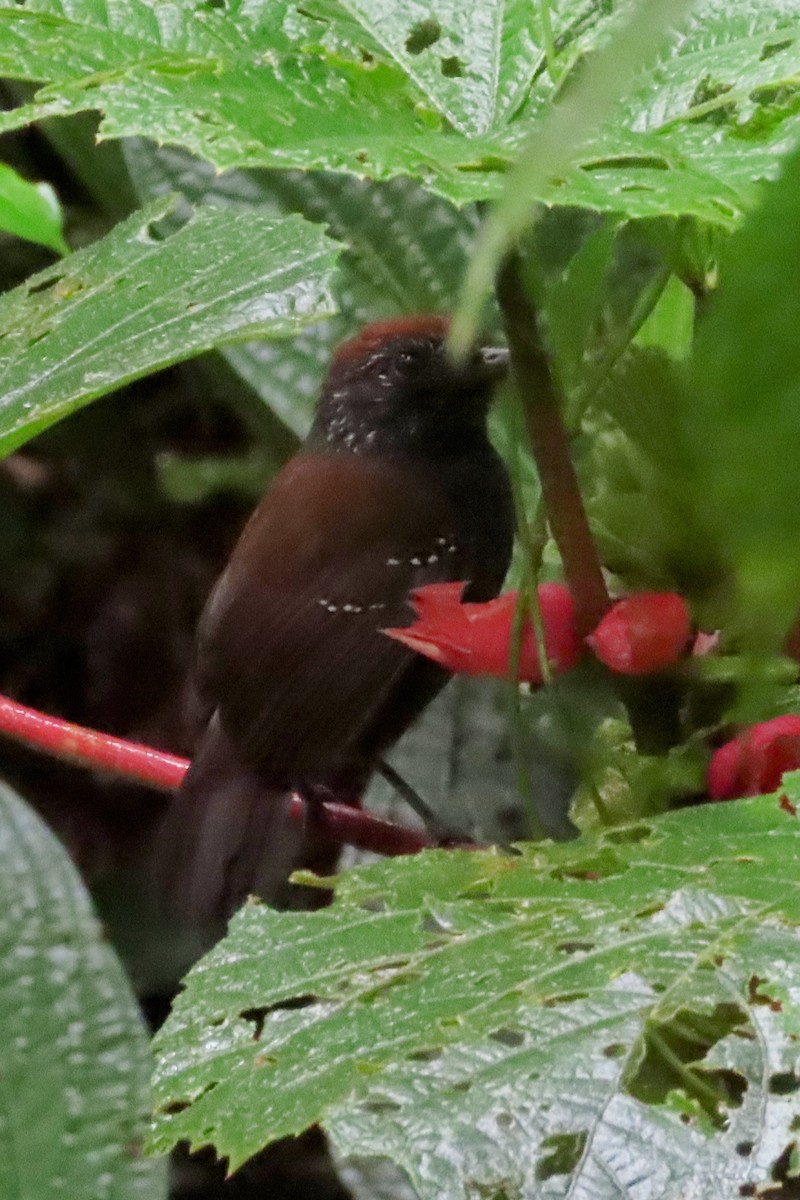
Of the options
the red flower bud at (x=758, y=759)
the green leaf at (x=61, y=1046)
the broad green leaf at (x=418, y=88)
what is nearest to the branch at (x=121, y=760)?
the green leaf at (x=61, y=1046)

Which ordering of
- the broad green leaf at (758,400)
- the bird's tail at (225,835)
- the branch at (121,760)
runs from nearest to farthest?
1. the broad green leaf at (758,400)
2. the branch at (121,760)
3. the bird's tail at (225,835)

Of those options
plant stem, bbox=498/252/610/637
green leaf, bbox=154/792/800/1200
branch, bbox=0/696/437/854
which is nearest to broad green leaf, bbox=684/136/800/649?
green leaf, bbox=154/792/800/1200

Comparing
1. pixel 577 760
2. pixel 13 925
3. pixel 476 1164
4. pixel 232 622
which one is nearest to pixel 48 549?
pixel 232 622

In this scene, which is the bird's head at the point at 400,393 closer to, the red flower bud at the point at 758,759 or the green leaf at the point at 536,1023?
the red flower bud at the point at 758,759

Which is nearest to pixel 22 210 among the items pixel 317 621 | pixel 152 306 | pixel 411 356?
pixel 152 306

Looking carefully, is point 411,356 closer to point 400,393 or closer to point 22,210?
point 400,393

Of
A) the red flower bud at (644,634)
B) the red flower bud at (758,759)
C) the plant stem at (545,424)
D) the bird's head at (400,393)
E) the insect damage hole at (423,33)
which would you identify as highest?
the insect damage hole at (423,33)

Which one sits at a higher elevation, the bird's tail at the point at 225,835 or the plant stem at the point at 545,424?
the plant stem at the point at 545,424
